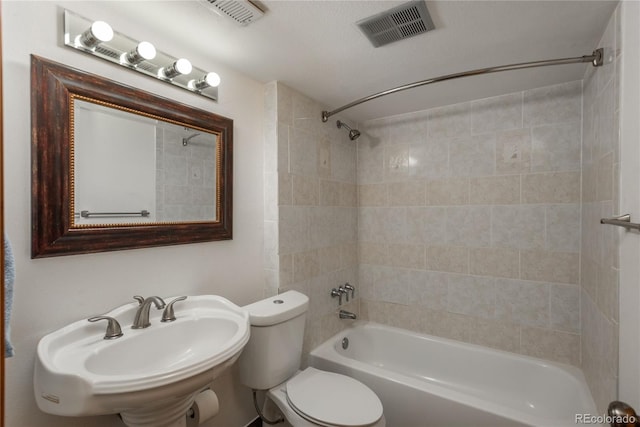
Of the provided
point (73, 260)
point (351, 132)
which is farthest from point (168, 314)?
point (351, 132)

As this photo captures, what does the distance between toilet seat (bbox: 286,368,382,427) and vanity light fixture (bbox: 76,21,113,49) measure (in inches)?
69.7

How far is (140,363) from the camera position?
118cm

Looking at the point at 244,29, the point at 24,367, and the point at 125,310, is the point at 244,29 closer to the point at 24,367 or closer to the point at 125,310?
the point at 125,310

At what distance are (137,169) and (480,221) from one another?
2.17 m

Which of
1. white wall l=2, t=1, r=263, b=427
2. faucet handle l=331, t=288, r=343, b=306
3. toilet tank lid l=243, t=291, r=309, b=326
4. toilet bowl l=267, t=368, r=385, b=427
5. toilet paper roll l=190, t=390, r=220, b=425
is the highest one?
white wall l=2, t=1, r=263, b=427

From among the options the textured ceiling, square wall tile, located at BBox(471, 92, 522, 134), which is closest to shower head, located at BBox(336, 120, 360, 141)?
the textured ceiling

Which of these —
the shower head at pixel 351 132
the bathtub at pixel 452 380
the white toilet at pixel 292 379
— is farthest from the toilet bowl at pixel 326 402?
the shower head at pixel 351 132

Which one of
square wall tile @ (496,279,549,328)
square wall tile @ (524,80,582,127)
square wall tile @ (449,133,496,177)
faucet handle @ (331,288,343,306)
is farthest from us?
faucet handle @ (331,288,343,306)

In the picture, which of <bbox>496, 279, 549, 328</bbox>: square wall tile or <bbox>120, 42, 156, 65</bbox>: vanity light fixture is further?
<bbox>496, 279, 549, 328</bbox>: square wall tile

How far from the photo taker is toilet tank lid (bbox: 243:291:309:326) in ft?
5.02

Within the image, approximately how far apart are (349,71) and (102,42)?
1200 millimetres

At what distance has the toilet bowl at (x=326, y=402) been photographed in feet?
4.48

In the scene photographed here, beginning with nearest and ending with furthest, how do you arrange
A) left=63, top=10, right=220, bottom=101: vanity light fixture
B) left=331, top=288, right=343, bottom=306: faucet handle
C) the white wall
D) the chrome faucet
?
the white wall < left=63, top=10, right=220, bottom=101: vanity light fixture < the chrome faucet < left=331, top=288, right=343, bottom=306: faucet handle

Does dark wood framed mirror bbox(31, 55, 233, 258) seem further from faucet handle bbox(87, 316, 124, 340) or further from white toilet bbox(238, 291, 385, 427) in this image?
white toilet bbox(238, 291, 385, 427)
